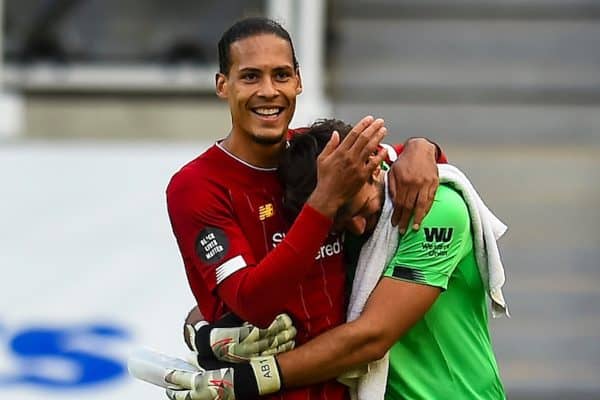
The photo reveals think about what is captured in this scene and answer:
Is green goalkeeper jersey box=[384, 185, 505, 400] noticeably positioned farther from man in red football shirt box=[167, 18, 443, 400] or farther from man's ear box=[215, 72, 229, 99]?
man's ear box=[215, 72, 229, 99]

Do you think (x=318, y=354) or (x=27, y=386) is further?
(x=27, y=386)

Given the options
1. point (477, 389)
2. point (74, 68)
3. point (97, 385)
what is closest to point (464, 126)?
point (74, 68)

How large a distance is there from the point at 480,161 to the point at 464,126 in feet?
0.83

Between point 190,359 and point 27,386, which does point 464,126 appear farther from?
point 190,359

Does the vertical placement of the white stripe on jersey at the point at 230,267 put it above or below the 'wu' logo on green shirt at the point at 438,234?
below

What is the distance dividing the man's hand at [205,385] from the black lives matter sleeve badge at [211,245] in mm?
274

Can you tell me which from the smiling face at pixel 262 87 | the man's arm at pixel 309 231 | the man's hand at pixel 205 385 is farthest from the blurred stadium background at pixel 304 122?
the man's arm at pixel 309 231

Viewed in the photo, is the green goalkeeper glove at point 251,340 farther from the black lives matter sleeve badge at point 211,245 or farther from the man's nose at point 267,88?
the man's nose at point 267,88

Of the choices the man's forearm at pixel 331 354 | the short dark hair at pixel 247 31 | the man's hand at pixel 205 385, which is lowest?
the man's hand at pixel 205 385

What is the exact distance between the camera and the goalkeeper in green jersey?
136 inches

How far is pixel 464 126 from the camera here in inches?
335

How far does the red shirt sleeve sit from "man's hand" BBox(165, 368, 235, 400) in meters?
0.19

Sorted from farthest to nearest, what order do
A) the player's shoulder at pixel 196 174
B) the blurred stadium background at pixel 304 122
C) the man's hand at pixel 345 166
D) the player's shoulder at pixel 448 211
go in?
1. the blurred stadium background at pixel 304 122
2. the player's shoulder at pixel 448 211
3. the player's shoulder at pixel 196 174
4. the man's hand at pixel 345 166

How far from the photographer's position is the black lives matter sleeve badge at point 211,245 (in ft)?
11.2
